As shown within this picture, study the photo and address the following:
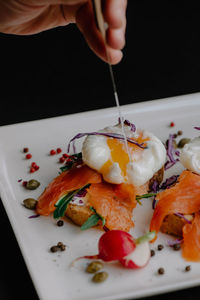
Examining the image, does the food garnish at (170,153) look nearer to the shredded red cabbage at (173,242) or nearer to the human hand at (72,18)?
the shredded red cabbage at (173,242)

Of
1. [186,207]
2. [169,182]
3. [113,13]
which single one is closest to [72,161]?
[169,182]

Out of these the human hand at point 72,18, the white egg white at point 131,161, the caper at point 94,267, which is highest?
the human hand at point 72,18

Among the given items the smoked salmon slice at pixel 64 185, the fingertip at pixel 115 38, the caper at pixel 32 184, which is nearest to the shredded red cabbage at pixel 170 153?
the smoked salmon slice at pixel 64 185

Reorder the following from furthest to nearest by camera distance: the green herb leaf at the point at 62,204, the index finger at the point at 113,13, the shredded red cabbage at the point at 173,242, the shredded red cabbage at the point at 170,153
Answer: the shredded red cabbage at the point at 170,153 → the green herb leaf at the point at 62,204 → the shredded red cabbage at the point at 173,242 → the index finger at the point at 113,13

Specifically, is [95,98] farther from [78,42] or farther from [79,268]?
[79,268]

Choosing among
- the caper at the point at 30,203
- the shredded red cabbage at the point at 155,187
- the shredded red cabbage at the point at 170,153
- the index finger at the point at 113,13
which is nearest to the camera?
the index finger at the point at 113,13

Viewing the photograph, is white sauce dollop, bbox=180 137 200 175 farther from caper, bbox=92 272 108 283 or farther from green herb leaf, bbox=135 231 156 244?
caper, bbox=92 272 108 283

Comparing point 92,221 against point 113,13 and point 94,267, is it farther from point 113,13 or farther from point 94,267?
point 113,13

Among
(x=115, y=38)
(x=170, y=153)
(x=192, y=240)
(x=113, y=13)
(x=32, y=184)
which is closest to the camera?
(x=113, y=13)
